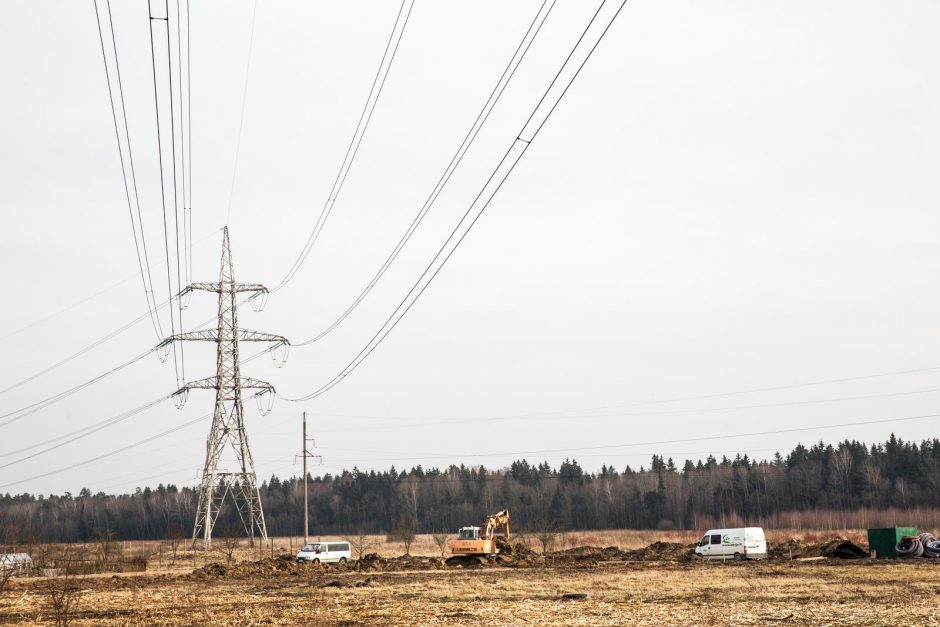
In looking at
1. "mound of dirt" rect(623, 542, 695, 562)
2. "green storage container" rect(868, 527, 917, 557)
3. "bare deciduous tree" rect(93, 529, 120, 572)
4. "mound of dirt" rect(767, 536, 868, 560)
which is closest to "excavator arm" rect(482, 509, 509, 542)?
"mound of dirt" rect(623, 542, 695, 562)

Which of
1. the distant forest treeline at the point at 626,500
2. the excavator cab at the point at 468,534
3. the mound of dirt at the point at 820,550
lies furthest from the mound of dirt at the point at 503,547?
the distant forest treeline at the point at 626,500

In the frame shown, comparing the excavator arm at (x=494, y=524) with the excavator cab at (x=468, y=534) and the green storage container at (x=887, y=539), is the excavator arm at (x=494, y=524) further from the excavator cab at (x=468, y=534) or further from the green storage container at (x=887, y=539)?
the green storage container at (x=887, y=539)

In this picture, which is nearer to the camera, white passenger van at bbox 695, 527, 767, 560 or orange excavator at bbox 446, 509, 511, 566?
white passenger van at bbox 695, 527, 767, 560

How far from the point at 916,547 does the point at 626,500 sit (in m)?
116

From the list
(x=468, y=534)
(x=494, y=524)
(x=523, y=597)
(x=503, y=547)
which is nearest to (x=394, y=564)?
(x=468, y=534)

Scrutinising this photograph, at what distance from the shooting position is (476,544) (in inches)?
2324

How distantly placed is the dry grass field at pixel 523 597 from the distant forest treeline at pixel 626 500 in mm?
65994

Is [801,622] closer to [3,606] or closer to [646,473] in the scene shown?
[3,606]

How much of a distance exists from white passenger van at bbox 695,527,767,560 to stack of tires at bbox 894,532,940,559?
786cm

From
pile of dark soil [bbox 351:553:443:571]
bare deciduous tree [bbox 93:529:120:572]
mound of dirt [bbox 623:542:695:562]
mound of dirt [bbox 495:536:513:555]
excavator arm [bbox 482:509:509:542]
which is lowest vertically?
mound of dirt [bbox 623:542:695:562]

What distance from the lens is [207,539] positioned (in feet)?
218

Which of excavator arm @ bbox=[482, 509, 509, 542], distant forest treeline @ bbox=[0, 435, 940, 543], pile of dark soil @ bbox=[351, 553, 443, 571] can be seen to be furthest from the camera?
distant forest treeline @ bbox=[0, 435, 940, 543]

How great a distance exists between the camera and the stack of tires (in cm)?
5238

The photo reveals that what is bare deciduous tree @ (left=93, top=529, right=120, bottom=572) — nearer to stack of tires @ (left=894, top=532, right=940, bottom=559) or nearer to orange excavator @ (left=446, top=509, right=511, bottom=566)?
orange excavator @ (left=446, top=509, right=511, bottom=566)
